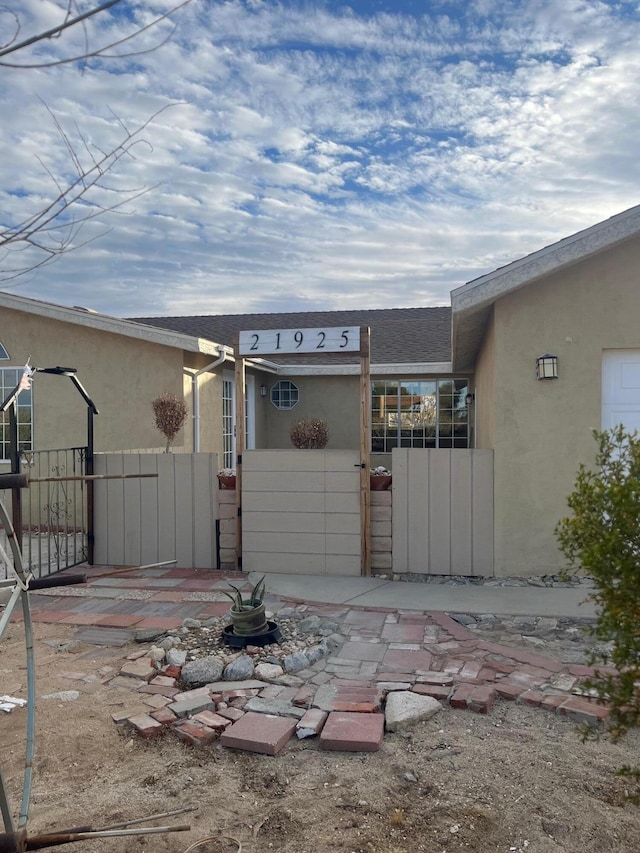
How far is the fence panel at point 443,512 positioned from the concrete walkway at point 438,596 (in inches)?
12.5

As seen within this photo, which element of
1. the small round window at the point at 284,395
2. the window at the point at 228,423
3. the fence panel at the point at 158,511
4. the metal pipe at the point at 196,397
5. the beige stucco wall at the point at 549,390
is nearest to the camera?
the beige stucco wall at the point at 549,390

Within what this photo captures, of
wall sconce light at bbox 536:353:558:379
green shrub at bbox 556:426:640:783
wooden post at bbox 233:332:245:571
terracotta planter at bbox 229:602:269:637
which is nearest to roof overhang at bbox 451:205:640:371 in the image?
wall sconce light at bbox 536:353:558:379

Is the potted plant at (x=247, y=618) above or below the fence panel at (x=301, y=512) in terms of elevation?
below

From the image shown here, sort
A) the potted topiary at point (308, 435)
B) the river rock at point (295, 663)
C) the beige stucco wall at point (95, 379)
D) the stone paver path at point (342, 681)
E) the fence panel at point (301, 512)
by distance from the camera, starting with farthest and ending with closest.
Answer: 1. the potted topiary at point (308, 435)
2. the beige stucco wall at point (95, 379)
3. the fence panel at point (301, 512)
4. the river rock at point (295, 663)
5. the stone paver path at point (342, 681)

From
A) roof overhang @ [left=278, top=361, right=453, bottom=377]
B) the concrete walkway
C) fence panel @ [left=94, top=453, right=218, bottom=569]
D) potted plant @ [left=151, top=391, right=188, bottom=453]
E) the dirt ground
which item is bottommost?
the dirt ground

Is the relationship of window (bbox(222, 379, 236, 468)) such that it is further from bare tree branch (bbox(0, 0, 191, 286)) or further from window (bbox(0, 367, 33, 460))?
bare tree branch (bbox(0, 0, 191, 286))

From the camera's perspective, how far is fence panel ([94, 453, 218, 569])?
722 cm

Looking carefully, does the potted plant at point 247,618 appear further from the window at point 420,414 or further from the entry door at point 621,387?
the window at point 420,414

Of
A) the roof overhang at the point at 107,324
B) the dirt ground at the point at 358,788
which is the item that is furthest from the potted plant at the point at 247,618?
the roof overhang at the point at 107,324

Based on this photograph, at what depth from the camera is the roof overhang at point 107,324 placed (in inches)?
356

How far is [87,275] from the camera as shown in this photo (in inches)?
149

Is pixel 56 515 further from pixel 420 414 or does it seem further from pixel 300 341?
pixel 420 414

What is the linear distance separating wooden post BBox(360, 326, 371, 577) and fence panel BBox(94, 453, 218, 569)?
169cm

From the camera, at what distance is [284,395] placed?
14031 millimetres
